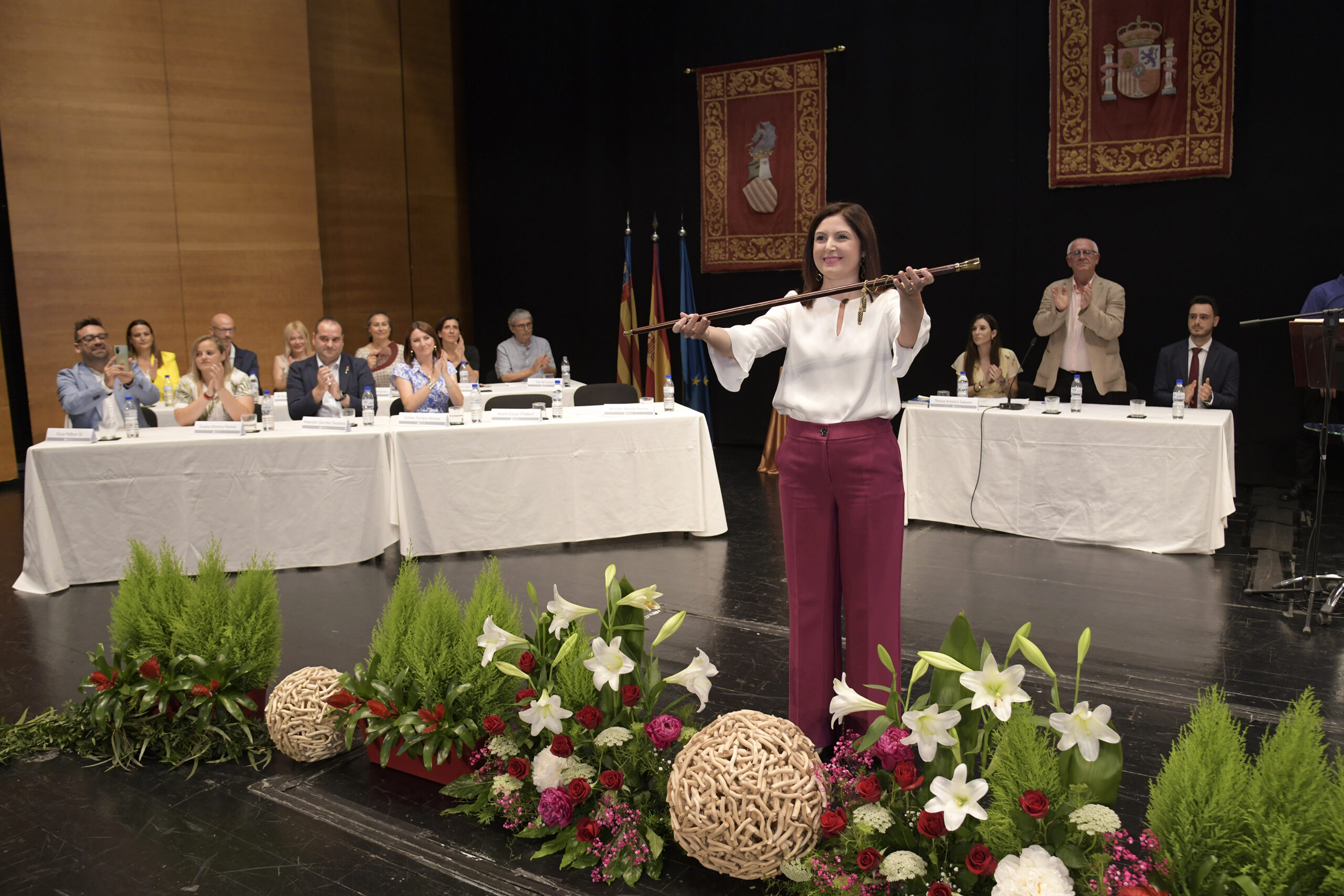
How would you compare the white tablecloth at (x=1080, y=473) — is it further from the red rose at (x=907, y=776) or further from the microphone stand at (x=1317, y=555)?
the red rose at (x=907, y=776)

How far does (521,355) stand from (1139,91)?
15.8 feet

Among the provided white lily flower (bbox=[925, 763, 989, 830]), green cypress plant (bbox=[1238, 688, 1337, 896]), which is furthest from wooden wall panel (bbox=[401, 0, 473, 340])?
green cypress plant (bbox=[1238, 688, 1337, 896])

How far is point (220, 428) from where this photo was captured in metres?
5.25

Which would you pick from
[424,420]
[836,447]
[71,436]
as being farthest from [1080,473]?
[71,436]

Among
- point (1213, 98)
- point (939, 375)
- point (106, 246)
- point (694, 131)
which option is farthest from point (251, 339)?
point (1213, 98)

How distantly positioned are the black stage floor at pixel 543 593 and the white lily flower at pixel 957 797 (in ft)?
2.12

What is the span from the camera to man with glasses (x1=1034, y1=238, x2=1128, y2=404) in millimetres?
6273

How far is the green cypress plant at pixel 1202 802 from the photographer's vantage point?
1.70 m

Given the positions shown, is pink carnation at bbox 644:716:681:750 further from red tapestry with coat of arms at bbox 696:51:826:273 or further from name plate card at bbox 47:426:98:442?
red tapestry with coat of arms at bbox 696:51:826:273

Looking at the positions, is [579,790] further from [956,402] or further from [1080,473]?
[956,402]

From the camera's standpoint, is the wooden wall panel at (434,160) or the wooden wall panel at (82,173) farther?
the wooden wall panel at (434,160)

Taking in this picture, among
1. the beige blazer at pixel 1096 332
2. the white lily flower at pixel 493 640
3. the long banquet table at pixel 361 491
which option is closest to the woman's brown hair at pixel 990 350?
the beige blazer at pixel 1096 332

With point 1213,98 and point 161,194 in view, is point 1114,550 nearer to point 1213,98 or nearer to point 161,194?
point 1213,98

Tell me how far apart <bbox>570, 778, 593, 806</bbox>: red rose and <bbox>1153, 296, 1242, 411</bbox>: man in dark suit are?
15.4 ft
